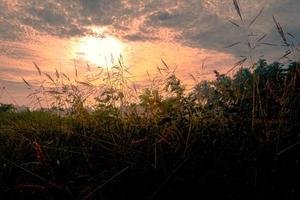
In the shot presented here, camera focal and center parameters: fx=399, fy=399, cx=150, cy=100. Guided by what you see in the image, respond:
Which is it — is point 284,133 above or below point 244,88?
below

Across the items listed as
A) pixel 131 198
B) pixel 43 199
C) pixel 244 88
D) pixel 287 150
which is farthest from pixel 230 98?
pixel 43 199

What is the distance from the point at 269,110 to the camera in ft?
14.0

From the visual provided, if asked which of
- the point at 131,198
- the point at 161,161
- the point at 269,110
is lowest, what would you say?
the point at 131,198

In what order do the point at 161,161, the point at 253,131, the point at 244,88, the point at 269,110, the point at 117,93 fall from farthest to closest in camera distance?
the point at 117,93
the point at 244,88
the point at 269,110
the point at 253,131
the point at 161,161

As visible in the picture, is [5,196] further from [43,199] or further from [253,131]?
[253,131]

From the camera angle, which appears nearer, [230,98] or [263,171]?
[263,171]

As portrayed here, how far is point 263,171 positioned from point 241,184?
Result: 231 mm

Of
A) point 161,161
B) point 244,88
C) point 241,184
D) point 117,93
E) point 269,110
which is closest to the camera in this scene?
point 241,184

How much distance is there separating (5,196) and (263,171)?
7.49 ft

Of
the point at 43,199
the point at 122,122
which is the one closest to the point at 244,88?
the point at 122,122

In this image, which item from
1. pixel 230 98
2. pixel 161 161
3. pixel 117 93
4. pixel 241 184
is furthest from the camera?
pixel 117 93

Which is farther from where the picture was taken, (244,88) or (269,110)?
(244,88)

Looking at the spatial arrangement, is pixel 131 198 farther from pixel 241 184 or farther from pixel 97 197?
pixel 241 184

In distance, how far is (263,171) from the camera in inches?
130
